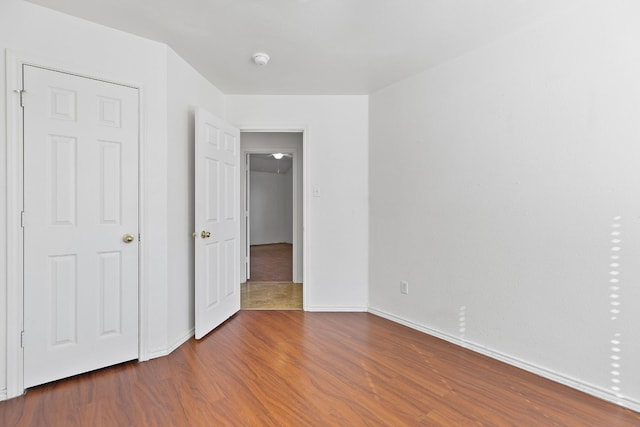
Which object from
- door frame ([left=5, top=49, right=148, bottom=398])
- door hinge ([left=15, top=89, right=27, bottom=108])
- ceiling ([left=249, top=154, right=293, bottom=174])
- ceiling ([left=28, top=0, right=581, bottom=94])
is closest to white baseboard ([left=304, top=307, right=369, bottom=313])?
door frame ([left=5, top=49, right=148, bottom=398])

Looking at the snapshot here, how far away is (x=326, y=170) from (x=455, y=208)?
139 cm

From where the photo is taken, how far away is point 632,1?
168 centimetres

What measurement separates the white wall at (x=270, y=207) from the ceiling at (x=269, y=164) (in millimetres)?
295

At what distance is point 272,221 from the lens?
32.3 ft

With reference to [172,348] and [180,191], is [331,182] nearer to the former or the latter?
[180,191]

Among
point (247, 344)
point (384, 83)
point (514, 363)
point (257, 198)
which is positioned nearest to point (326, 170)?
point (384, 83)

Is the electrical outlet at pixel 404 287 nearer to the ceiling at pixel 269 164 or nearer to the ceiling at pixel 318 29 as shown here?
the ceiling at pixel 318 29

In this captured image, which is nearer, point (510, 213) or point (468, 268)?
point (510, 213)

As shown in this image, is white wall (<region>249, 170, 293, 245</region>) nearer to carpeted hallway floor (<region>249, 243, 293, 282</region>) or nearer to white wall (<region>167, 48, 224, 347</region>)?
carpeted hallway floor (<region>249, 243, 293, 282</region>)

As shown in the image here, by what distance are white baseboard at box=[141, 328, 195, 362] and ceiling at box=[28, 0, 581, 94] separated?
2352 millimetres

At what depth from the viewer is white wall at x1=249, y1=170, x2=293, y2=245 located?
9453 millimetres

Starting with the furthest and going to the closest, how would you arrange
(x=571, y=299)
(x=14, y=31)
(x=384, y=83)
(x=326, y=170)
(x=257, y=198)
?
(x=257, y=198) < (x=326, y=170) < (x=384, y=83) < (x=571, y=299) < (x=14, y=31)

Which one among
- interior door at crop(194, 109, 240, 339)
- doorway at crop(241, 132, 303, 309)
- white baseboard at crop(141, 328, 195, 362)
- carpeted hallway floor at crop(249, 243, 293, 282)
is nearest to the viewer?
white baseboard at crop(141, 328, 195, 362)

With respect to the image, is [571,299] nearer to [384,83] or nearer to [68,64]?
[384,83]
